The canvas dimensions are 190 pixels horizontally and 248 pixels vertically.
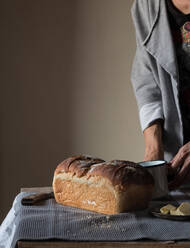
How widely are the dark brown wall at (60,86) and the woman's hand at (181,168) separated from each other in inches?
45.8

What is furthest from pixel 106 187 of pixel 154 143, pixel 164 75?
pixel 164 75

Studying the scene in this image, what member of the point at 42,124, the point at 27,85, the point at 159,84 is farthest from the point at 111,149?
the point at 159,84

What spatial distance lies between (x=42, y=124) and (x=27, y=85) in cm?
22

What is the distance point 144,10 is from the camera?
1612mm

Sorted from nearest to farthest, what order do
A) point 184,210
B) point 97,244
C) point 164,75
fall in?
point 97,244 → point 184,210 → point 164,75

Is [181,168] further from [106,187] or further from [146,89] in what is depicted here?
[146,89]

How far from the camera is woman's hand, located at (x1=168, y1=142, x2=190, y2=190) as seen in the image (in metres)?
1.23

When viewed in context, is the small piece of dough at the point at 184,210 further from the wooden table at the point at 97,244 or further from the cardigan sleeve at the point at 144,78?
the cardigan sleeve at the point at 144,78

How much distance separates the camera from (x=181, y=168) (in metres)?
1.25

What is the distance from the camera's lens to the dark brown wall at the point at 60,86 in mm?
2396

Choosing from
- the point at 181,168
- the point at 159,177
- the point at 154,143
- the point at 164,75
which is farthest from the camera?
the point at 164,75

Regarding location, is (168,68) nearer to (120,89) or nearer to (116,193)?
(116,193)

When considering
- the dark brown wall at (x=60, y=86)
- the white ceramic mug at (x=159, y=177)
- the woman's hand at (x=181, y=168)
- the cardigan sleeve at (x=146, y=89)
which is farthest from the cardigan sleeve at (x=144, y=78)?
the dark brown wall at (x=60, y=86)

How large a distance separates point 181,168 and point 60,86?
128cm
